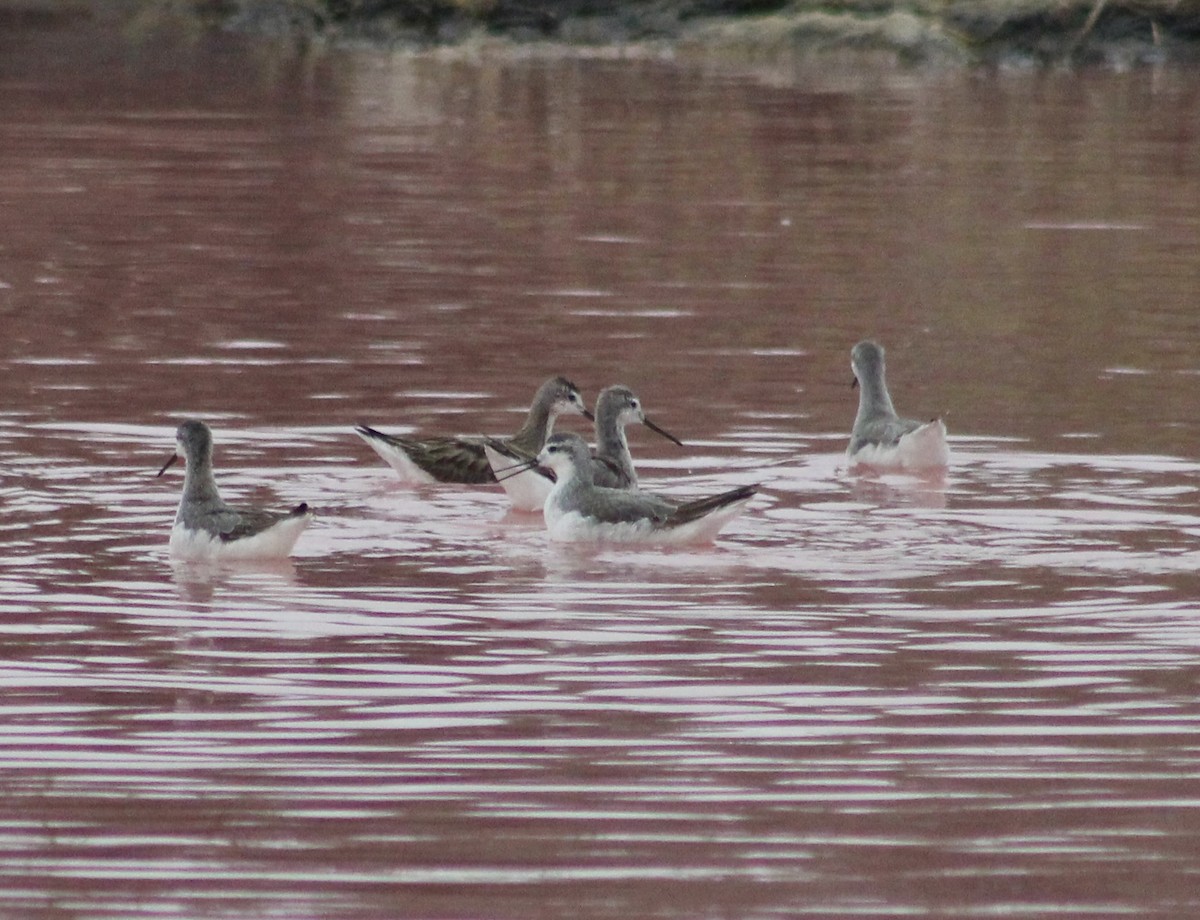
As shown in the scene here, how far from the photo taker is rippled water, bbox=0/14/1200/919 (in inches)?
307

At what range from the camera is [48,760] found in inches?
347

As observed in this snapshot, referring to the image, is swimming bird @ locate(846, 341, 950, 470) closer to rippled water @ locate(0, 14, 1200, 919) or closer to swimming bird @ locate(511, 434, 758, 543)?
rippled water @ locate(0, 14, 1200, 919)

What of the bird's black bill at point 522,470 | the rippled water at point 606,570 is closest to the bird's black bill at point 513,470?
the bird's black bill at point 522,470

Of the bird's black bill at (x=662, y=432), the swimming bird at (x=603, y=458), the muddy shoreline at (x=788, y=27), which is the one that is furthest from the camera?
the muddy shoreline at (x=788, y=27)

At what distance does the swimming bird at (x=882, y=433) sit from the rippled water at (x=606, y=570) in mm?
192

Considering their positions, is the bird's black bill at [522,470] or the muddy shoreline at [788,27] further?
the muddy shoreline at [788,27]

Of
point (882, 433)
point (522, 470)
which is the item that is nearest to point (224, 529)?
point (522, 470)

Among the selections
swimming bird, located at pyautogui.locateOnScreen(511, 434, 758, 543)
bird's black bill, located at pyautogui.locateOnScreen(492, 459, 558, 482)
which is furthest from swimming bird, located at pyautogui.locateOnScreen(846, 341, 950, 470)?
bird's black bill, located at pyautogui.locateOnScreen(492, 459, 558, 482)

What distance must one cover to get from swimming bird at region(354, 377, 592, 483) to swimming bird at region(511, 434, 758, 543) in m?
1.19

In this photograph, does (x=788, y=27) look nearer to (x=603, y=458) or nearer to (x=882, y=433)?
(x=882, y=433)

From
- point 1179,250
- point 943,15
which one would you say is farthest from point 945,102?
point 1179,250

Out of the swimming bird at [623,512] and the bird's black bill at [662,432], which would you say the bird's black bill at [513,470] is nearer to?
the swimming bird at [623,512]

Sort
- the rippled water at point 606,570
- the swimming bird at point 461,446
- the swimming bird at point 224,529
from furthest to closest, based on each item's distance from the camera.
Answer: the swimming bird at point 461,446
the swimming bird at point 224,529
the rippled water at point 606,570

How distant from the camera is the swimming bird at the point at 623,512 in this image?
507 inches
